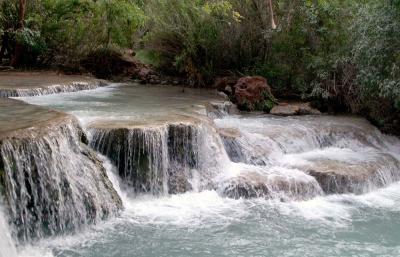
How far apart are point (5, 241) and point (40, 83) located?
26.9 ft

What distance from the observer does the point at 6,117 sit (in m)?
8.02

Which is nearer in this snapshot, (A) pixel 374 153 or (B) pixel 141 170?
(B) pixel 141 170

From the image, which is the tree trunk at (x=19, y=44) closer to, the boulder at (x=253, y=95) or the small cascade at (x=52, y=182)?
the boulder at (x=253, y=95)

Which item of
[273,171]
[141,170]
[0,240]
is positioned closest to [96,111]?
[141,170]

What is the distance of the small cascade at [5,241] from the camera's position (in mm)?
5934

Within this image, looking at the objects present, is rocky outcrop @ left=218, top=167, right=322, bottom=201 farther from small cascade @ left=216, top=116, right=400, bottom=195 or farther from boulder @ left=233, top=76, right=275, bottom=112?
boulder @ left=233, top=76, right=275, bottom=112

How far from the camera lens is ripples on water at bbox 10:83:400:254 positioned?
22.4 ft

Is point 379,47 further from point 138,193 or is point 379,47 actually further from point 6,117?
point 6,117

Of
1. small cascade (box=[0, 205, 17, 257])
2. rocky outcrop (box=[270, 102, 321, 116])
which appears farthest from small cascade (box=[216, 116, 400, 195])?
small cascade (box=[0, 205, 17, 257])

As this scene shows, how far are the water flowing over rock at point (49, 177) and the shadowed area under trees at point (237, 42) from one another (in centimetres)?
522

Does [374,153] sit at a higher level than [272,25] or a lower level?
Result: lower

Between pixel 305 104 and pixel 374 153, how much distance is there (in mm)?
3403

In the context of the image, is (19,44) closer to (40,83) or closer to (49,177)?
(40,83)

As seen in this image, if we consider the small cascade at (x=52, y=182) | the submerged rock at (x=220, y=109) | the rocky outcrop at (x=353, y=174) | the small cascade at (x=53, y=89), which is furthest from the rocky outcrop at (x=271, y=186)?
the small cascade at (x=53, y=89)
